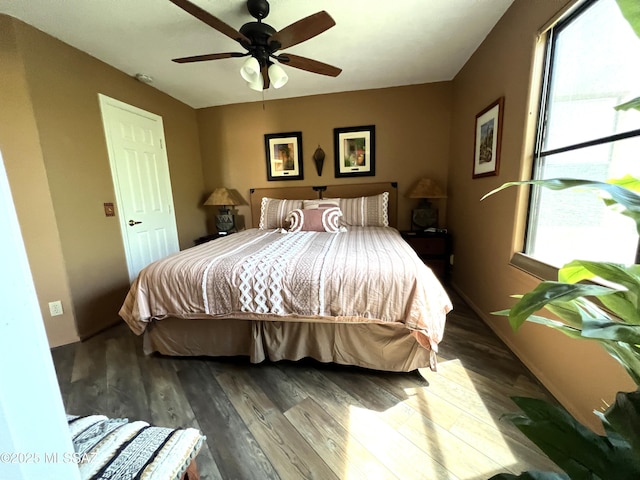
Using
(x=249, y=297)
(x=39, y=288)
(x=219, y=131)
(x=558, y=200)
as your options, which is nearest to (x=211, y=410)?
(x=249, y=297)

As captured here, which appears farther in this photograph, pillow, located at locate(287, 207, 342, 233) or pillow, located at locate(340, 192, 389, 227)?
pillow, located at locate(340, 192, 389, 227)

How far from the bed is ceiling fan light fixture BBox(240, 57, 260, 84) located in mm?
1219

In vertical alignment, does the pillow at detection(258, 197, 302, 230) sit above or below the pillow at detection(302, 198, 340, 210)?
below

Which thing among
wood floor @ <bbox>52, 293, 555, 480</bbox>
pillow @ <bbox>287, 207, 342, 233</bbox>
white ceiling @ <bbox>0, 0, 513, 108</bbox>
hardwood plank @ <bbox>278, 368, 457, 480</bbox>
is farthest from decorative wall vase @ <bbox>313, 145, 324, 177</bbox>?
hardwood plank @ <bbox>278, 368, 457, 480</bbox>

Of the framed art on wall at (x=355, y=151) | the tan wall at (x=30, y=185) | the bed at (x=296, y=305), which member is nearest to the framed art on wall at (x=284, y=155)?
the framed art on wall at (x=355, y=151)

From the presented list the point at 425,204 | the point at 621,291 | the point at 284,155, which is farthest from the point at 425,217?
the point at 621,291

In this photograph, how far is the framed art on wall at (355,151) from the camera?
11.0ft

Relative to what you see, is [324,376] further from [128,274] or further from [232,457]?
[128,274]

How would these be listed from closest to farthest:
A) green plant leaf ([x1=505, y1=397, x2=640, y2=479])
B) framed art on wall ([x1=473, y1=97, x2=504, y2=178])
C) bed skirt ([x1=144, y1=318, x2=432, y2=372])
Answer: green plant leaf ([x1=505, y1=397, x2=640, y2=479]) < bed skirt ([x1=144, y1=318, x2=432, y2=372]) < framed art on wall ([x1=473, y1=97, x2=504, y2=178])

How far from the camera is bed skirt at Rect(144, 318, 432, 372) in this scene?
157cm

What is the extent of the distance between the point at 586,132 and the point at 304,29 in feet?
5.37

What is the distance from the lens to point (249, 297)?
61.5 inches

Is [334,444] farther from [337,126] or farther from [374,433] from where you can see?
[337,126]

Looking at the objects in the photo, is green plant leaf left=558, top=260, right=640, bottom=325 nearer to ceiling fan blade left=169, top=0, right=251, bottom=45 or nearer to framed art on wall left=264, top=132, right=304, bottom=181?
ceiling fan blade left=169, top=0, right=251, bottom=45
